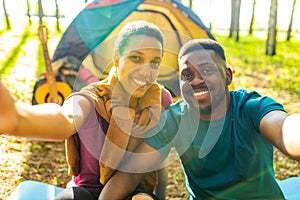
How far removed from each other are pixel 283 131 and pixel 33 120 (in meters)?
0.67

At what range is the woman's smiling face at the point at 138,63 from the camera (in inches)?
56.5

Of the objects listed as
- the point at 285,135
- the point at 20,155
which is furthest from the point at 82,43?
the point at 285,135

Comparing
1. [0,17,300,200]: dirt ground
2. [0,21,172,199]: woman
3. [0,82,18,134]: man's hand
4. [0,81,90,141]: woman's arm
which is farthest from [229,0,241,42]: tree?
[0,82,18,134]: man's hand

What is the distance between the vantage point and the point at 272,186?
1.60m

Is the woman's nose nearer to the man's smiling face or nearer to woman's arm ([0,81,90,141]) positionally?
the man's smiling face

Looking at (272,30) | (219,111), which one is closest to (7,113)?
(219,111)

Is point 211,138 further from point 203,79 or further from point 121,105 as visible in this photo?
point 121,105

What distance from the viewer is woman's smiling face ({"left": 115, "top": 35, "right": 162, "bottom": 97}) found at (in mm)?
1436

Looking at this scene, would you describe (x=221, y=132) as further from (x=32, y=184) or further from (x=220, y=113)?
(x=32, y=184)

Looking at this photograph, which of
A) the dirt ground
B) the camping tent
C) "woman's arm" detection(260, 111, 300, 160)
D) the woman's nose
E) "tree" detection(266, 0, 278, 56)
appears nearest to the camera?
"woman's arm" detection(260, 111, 300, 160)

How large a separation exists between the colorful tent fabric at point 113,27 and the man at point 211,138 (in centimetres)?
181

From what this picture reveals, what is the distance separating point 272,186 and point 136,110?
59 centimetres

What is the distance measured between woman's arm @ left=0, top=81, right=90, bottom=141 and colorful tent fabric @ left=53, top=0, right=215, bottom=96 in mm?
2299

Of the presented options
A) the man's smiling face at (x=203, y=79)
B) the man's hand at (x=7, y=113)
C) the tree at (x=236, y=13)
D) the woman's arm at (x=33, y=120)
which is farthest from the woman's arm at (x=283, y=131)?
the tree at (x=236, y=13)
